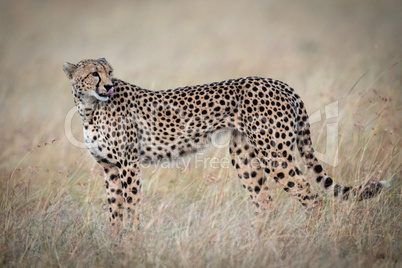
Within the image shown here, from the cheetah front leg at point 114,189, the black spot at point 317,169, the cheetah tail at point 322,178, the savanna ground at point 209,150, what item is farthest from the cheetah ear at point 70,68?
the black spot at point 317,169

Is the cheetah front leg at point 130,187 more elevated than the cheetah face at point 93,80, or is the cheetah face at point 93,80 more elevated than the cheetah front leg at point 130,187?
the cheetah face at point 93,80

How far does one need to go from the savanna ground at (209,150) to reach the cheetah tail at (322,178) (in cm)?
11

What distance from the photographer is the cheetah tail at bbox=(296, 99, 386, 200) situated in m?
4.49

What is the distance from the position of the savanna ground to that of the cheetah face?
63cm

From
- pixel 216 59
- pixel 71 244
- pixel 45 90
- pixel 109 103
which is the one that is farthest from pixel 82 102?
pixel 216 59

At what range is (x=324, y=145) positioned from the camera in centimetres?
627

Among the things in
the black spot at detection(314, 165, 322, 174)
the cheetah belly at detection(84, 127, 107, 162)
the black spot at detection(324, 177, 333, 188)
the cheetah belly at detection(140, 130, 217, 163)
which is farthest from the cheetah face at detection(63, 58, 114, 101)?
the black spot at detection(324, 177, 333, 188)

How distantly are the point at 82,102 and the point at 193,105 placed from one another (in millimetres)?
984

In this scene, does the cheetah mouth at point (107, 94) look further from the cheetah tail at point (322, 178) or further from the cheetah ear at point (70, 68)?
the cheetah tail at point (322, 178)

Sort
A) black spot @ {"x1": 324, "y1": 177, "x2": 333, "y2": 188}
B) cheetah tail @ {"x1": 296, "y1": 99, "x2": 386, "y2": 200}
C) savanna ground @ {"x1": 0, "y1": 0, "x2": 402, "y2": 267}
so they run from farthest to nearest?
black spot @ {"x1": 324, "y1": 177, "x2": 333, "y2": 188}
cheetah tail @ {"x1": 296, "y1": 99, "x2": 386, "y2": 200}
savanna ground @ {"x1": 0, "y1": 0, "x2": 402, "y2": 267}

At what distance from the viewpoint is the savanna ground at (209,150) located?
4.12 metres

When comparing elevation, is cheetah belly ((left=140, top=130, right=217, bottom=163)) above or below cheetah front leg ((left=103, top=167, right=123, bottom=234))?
above

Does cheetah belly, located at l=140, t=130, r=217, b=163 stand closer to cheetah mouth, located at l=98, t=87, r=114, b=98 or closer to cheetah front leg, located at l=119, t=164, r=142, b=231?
cheetah front leg, located at l=119, t=164, r=142, b=231

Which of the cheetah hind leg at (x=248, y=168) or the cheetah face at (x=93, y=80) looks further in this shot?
the cheetah hind leg at (x=248, y=168)
